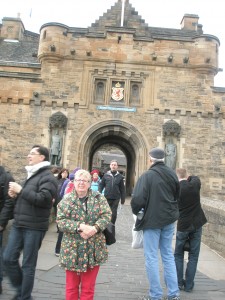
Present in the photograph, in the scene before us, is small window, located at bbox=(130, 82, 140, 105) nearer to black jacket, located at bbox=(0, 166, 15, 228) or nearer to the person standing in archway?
the person standing in archway

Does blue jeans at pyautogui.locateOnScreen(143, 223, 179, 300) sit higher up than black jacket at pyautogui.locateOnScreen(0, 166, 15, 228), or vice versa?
black jacket at pyautogui.locateOnScreen(0, 166, 15, 228)

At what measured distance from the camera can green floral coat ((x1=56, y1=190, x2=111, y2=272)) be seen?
3107 millimetres

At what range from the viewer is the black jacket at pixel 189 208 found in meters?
4.60

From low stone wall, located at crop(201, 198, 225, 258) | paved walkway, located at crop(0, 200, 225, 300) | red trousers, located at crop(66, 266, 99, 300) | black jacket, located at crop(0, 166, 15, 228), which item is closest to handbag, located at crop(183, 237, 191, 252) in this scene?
paved walkway, located at crop(0, 200, 225, 300)

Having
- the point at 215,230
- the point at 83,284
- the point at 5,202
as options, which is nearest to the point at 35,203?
the point at 5,202

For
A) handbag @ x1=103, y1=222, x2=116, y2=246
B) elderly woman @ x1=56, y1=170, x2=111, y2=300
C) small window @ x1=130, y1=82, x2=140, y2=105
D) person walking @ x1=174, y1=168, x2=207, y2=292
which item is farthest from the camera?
small window @ x1=130, y1=82, x2=140, y2=105

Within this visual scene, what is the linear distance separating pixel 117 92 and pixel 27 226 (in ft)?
46.6

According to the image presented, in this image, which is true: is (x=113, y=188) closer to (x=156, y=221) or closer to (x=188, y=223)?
(x=188, y=223)

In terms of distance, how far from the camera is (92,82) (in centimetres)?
1706

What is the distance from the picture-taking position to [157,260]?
389 centimetres

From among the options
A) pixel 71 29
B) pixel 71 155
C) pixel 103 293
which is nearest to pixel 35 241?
pixel 103 293

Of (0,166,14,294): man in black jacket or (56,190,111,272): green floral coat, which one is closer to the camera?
(56,190,111,272): green floral coat

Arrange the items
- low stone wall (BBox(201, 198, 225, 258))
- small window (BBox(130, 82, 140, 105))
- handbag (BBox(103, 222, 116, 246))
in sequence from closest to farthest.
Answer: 1. handbag (BBox(103, 222, 116, 246))
2. low stone wall (BBox(201, 198, 225, 258))
3. small window (BBox(130, 82, 140, 105))

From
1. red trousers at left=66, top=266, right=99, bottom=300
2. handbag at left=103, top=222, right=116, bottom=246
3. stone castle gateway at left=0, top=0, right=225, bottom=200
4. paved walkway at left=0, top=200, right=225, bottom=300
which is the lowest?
paved walkway at left=0, top=200, right=225, bottom=300
